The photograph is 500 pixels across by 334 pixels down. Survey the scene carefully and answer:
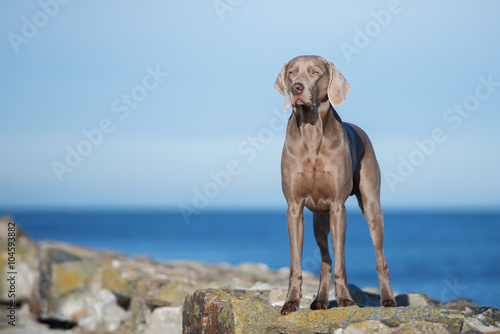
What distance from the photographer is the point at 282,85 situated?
7.01m

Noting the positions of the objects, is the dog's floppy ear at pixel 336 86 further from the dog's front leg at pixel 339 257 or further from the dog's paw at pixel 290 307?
the dog's paw at pixel 290 307

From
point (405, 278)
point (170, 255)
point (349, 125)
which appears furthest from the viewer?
point (170, 255)

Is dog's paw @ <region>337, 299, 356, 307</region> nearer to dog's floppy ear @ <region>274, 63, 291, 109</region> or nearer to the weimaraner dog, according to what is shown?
the weimaraner dog

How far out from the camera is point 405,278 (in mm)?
32312

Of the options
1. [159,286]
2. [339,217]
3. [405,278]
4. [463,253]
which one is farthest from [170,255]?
[339,217]

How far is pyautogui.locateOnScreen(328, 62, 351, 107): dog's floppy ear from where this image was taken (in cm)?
677

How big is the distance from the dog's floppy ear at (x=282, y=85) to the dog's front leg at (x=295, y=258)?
116 centimetres

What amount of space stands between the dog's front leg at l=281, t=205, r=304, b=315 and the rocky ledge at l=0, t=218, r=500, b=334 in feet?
0.47

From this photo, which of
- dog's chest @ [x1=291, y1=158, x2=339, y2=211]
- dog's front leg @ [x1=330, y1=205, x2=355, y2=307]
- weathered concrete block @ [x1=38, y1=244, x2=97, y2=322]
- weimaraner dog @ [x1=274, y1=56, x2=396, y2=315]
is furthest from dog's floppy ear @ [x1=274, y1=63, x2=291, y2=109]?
weathered concrete block @ [x1=38, y1=244, x2=97, y2=322]

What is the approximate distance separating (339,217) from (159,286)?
156 inches

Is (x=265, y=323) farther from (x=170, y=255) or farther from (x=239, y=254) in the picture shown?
(x=239, y=254)

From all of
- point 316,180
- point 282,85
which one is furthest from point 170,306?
point 282,85

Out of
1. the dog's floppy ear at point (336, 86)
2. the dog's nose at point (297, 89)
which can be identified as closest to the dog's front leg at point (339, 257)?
the dog's floppy ear at point (336, 86)

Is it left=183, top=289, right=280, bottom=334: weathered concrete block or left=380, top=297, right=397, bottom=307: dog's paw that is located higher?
left=380, top=297, right=397, bottom=307: dog's paw
